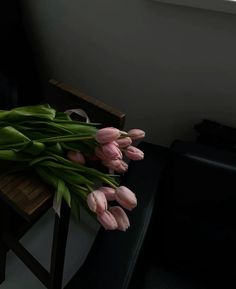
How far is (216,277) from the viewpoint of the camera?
A: 40.5 inches

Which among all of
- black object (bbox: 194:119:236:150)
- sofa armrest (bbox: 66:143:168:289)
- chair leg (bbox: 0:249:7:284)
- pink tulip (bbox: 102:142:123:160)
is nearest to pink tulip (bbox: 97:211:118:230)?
pink tulip (bbox: 102:142:123:160)

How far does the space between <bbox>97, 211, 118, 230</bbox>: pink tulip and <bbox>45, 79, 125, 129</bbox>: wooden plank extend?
335mm

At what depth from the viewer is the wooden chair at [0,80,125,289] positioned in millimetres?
714

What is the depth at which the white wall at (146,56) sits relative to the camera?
0.97 m

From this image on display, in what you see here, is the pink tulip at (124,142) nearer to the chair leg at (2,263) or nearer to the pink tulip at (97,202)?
the pink tulip at (97,202)

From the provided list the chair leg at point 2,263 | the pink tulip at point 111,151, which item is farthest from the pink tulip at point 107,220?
the chair leg at point 2,263

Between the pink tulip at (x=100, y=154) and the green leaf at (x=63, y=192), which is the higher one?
the pink tulip at (x=100, y=154)

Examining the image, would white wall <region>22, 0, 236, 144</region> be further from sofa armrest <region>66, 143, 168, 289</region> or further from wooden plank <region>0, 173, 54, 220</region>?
wooden plank <region>0, 173, 54, 220</region>

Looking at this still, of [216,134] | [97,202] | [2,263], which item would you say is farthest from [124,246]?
[2,263]

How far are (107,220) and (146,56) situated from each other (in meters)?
0.70

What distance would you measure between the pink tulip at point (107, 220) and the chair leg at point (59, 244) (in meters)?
0.18

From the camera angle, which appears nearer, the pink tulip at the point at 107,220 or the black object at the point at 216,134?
the pink tulip at the point at 107,220

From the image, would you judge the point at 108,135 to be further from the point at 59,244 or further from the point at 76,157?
the point at 59,244

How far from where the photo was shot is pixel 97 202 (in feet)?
2.01
